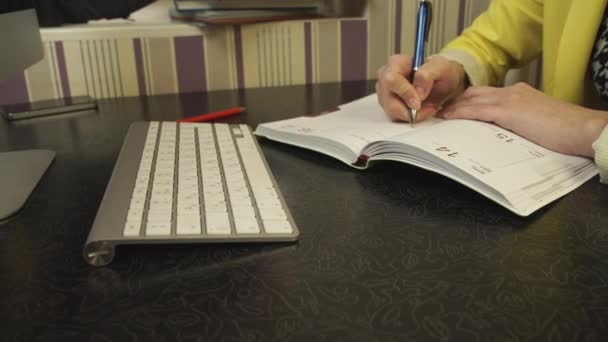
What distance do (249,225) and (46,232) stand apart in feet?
0.69

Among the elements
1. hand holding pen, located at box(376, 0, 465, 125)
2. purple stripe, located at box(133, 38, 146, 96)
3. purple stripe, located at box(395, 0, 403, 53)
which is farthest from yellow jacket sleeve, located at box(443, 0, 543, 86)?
purple stripe, located at box(133, 38, 146, 96)

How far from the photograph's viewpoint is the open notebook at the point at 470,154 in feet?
1.88

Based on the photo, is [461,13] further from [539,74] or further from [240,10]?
[240,10]

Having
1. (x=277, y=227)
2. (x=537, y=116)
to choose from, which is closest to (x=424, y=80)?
(x=537, y=116)

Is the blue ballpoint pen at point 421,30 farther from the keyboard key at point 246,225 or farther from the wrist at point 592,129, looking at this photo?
the keyboard key at point 246,225

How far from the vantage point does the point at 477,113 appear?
2.49ft

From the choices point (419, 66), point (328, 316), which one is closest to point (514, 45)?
point (419, 66)

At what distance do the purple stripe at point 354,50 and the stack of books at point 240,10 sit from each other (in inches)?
3.7

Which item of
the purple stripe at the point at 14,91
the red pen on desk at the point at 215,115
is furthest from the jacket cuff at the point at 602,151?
the purple stripe at the point at 14,91

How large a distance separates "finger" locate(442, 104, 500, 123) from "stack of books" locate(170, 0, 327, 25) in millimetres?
636

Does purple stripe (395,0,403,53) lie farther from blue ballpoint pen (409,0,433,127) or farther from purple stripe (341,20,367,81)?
blue ballpoint pen (409,0,433,127)

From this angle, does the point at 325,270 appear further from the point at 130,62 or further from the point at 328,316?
the point at 130,62

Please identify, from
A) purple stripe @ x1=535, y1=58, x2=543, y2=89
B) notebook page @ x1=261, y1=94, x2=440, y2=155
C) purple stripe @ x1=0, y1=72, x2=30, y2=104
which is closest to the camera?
notebook page @ x1=261, y1=94, x2=440, y2=155

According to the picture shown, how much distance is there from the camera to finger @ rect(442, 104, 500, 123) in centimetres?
74
